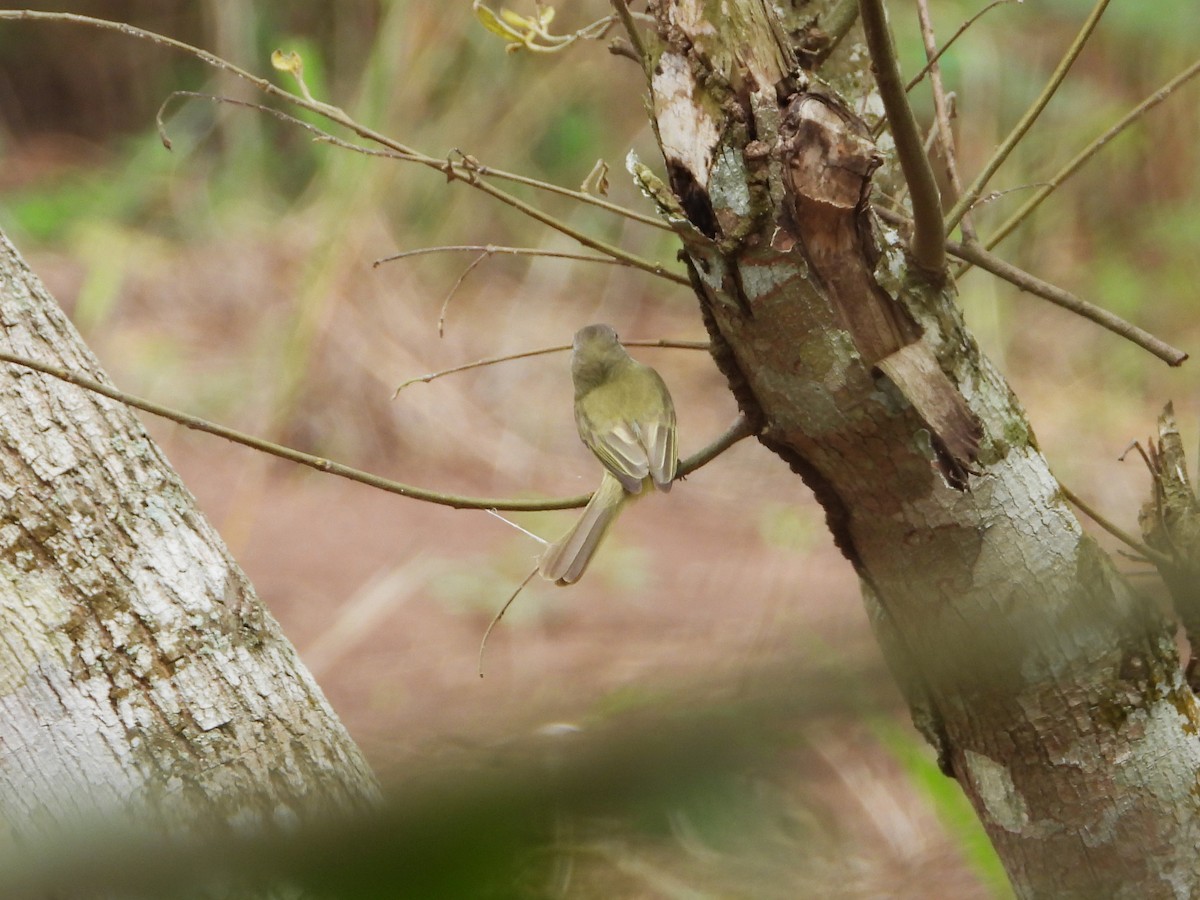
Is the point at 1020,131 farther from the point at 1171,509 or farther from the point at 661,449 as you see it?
the point at 661,449

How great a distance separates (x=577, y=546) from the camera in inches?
85.6

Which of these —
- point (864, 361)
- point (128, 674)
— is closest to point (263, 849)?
point (864, 361)

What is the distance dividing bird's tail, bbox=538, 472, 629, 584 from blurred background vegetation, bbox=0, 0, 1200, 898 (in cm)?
159

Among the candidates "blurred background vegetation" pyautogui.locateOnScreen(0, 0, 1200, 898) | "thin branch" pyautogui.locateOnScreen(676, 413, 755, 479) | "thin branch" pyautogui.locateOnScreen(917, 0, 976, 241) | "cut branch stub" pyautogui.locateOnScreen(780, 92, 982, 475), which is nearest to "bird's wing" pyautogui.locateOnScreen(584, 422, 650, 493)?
"thin branch" pyautogui.locateOnScreen(676, 413, 755, 479)

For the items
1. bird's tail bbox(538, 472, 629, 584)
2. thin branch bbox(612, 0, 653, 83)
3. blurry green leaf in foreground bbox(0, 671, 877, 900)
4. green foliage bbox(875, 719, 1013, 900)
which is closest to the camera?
blurry green leaf in foreground bbox(0, 671, 877, 900)

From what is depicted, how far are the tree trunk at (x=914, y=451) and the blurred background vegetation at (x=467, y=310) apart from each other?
2.09m

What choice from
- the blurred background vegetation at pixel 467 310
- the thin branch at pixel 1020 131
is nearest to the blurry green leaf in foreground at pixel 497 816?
the thin branch at pixel 1020 131

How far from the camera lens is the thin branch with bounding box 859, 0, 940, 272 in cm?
135

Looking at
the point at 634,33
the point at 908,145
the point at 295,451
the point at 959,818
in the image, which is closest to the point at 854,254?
the point at 908,145

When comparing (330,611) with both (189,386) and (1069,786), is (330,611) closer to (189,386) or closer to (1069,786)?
(189,386)

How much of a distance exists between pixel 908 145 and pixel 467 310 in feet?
15.6

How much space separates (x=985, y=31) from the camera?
5.99 m

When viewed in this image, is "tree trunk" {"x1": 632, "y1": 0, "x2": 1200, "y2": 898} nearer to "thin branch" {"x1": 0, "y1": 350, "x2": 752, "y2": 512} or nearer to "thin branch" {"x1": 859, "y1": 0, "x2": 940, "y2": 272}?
"thin branch" {"x1": 859, "y1": 0, "x2": 940, "y2": 272}

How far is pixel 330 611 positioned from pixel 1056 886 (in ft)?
11.2
